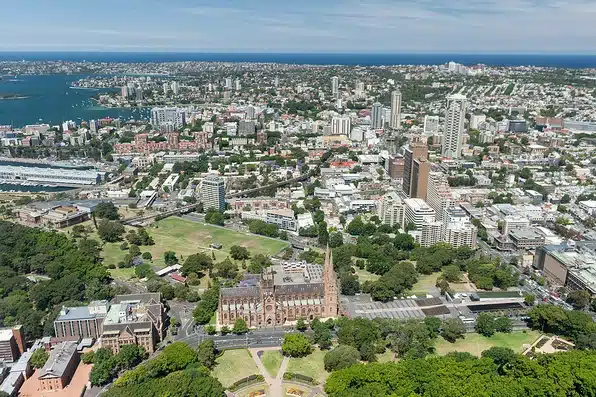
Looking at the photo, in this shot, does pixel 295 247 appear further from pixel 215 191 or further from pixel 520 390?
pixel 520 390

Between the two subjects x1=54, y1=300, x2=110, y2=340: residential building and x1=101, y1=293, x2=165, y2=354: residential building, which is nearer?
x1=101, y1=293, x2=165, y2=354: residential building

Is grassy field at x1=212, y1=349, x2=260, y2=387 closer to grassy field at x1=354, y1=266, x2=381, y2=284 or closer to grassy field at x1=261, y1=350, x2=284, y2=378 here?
grassy field at x1=261, y1=350, x2=284, y2=378

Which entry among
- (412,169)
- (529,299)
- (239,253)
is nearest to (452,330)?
(529,299)

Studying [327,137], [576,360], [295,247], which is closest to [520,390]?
[576,360]

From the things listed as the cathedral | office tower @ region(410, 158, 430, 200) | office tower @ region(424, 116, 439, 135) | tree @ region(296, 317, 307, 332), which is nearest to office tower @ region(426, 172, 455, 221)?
office tower @ region(410, 158, 430, 200)

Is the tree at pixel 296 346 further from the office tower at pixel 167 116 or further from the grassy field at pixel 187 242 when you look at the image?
the office tower at pixel 167 116

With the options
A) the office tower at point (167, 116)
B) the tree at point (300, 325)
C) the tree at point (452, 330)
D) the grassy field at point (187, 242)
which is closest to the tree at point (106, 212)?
the grassy field at point (187, 242)
